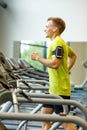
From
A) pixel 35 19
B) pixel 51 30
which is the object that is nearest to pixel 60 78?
pixel 51 30

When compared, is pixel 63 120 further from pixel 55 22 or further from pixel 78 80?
pixel 78 80

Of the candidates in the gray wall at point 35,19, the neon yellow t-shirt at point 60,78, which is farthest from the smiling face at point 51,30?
the gray wall at point 35,19

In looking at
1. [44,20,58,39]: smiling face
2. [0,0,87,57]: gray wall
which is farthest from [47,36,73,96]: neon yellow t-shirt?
[0,0,87,57]: gray wall

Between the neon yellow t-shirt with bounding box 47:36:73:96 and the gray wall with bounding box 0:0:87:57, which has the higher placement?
the gray wall with bounding box 0:0:87:57

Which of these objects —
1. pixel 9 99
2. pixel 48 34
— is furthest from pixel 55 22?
pixel 9 99

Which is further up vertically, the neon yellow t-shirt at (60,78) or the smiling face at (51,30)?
the smiling face at (51,30)

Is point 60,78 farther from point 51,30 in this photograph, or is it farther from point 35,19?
point 35,19

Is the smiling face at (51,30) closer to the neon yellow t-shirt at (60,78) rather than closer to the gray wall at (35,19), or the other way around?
the neon yellow t-shirt at (60,78)

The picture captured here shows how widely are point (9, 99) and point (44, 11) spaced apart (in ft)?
21.1

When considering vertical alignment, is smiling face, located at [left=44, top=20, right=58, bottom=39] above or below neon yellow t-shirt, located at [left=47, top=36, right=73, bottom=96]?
above

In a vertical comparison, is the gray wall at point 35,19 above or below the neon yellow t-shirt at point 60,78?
above

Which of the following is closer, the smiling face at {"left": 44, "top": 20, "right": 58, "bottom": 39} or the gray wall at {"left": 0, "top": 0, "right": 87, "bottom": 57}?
the smiling face at {"left": 44, "top": 20, "right": 58, "bottom": 39}

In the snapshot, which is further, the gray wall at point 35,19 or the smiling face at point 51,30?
the gray wall at point 35,19

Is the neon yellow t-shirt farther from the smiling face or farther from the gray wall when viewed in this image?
the gray wall
